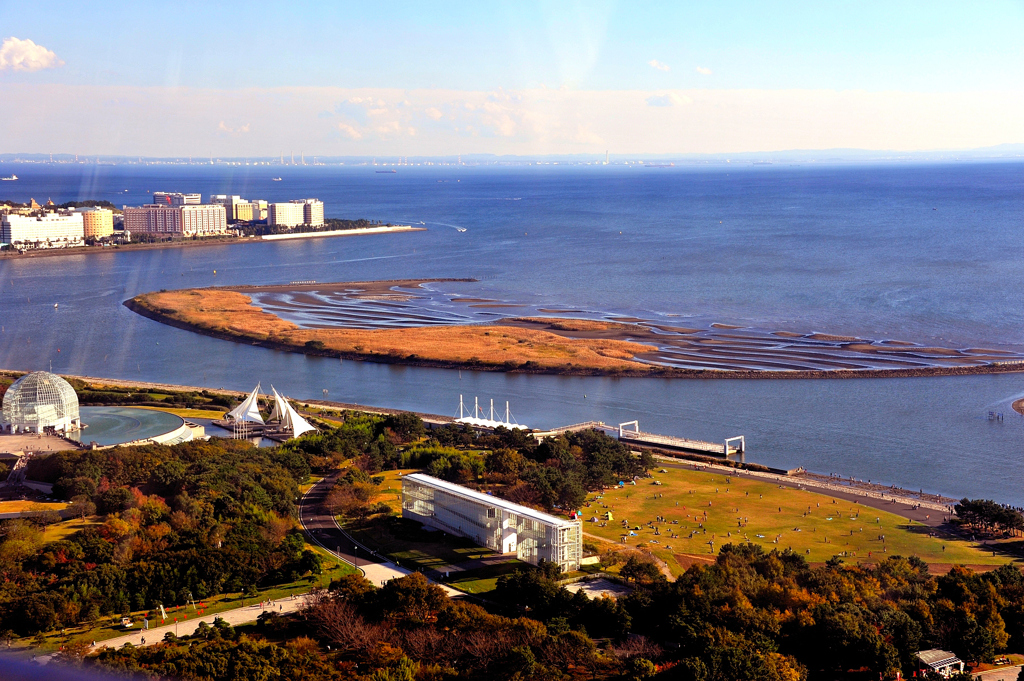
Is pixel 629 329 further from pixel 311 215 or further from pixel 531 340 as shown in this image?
pixel 311 215

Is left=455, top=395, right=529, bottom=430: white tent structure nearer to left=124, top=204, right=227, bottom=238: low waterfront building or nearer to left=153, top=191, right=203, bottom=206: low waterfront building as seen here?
left=124, top=204, right=227, bottom=238: low waterfront building

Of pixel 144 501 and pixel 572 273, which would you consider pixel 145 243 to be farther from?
pixel 144 501

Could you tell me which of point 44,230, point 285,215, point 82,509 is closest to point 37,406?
point 82,509

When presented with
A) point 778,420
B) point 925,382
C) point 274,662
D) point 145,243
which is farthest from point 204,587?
point 145,243

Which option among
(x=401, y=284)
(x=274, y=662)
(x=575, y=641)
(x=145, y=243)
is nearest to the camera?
(x=274, y=662)

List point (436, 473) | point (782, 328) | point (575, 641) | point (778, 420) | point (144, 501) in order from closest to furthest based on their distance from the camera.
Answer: point (575, 641), point (144, 501), point (436, 473), point (778, 420), point (782, 328)

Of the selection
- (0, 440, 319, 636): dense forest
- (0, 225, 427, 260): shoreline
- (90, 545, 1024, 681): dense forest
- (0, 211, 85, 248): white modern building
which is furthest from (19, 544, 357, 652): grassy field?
(0, 211, 85, 248): white modern building
